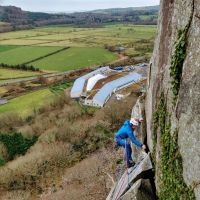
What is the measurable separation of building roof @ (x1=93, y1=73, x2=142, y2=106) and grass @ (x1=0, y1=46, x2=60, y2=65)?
54.5 metres

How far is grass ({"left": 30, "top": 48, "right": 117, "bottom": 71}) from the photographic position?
124 metres

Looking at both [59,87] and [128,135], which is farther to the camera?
[59,87]

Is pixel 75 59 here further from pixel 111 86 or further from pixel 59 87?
pixel 111 86

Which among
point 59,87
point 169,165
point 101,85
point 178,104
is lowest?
point 59,87

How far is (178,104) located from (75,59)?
11832 cm

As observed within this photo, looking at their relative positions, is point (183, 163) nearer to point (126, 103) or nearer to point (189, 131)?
point (189, 131)

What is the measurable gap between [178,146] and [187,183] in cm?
165

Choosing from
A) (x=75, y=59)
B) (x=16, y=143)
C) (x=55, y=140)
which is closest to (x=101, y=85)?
(x=16, y=143)

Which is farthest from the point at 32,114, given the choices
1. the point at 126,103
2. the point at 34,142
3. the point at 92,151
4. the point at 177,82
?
the point at 177,82

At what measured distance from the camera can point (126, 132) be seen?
19.7 m

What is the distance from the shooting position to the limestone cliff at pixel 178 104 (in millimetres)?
13656

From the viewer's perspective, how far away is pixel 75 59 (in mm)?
132000

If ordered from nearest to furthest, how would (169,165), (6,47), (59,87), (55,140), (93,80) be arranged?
(169,165), (55,140), (93,80), (59,87), (6,47)

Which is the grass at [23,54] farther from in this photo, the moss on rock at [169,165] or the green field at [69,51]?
the moss on rock at [169,165]
